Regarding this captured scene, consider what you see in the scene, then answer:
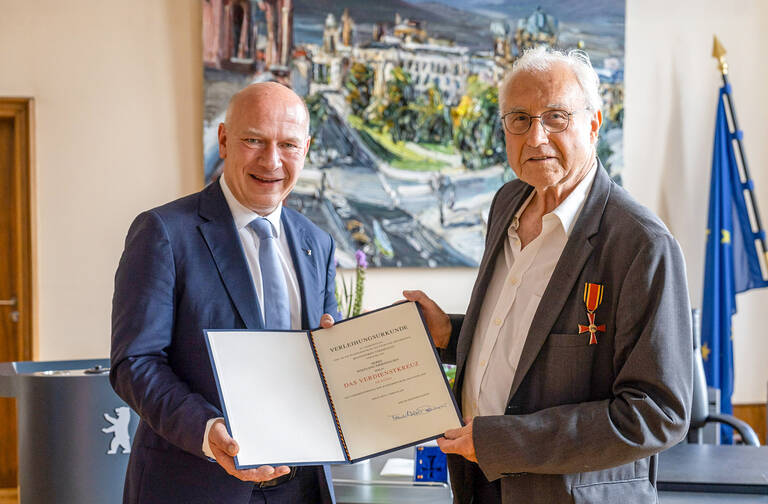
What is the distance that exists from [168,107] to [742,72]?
382 cm

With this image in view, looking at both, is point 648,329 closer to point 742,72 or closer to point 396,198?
point 396,198

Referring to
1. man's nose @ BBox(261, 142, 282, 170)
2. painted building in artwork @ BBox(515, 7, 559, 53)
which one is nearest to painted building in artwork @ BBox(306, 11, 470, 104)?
painted building in artwork @ BBox(515, 7, 559, 53)

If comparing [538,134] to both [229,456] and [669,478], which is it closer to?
[229,456]

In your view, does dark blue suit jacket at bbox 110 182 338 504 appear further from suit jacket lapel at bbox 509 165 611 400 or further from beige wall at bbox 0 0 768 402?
beige wall at bbox 0 0 768 402

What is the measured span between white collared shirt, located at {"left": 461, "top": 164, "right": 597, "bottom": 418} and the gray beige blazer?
0.06 m

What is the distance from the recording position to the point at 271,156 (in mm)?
1825

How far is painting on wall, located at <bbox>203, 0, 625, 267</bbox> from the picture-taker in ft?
15.0

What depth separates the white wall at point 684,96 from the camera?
5.04m

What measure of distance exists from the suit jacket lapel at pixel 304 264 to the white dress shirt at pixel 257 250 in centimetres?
1

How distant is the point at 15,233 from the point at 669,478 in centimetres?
404

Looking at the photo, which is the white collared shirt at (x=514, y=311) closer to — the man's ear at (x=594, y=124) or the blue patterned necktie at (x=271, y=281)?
the man's ear at (x=594, y=124)

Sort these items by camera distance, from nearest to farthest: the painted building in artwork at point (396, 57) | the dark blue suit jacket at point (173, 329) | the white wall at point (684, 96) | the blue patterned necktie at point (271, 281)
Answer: the dark blue suit jacket at point (173, 329), the blue patterned necktie at point (271, 281), the painted building in artwork at point (396, 57), the white wall at point (684, 96)
